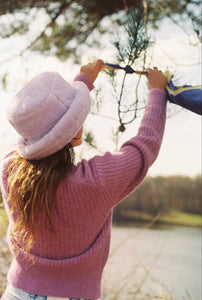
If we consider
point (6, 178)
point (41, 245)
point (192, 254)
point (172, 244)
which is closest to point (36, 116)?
point (6, 178)

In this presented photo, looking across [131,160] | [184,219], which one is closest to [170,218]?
[184,219]

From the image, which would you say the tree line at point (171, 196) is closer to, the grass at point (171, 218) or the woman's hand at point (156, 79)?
the grass at point (171, 218)

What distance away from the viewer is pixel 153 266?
2.65 meters

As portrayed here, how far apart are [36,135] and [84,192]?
146 millimetres

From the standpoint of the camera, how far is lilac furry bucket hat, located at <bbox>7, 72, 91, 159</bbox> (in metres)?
0.79

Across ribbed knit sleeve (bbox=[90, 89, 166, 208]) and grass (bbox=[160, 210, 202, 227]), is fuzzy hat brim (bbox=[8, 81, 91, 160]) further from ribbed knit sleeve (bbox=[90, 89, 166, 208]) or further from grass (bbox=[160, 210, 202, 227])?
grass (bbox=[160, 210, 202, 227])

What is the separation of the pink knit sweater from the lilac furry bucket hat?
0.08 m

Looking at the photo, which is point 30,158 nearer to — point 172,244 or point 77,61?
point 77,61

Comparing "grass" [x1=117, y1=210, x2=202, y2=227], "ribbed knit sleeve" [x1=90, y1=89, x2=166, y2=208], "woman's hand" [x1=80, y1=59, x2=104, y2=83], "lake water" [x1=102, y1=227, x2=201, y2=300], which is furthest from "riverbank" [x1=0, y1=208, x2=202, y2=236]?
"ribbed knit sleeve" [x1=90, y1=89, x2=166, y2=208]

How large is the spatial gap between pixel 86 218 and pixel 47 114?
0.72 feet

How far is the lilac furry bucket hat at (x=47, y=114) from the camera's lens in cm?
79

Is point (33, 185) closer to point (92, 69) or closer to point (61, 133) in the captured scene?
point (61, 133)

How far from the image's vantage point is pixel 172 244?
506 centimetres

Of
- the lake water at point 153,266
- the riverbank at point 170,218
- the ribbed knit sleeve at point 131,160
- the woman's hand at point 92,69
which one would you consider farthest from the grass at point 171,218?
the ribbed knit sleeve at point 131,160
